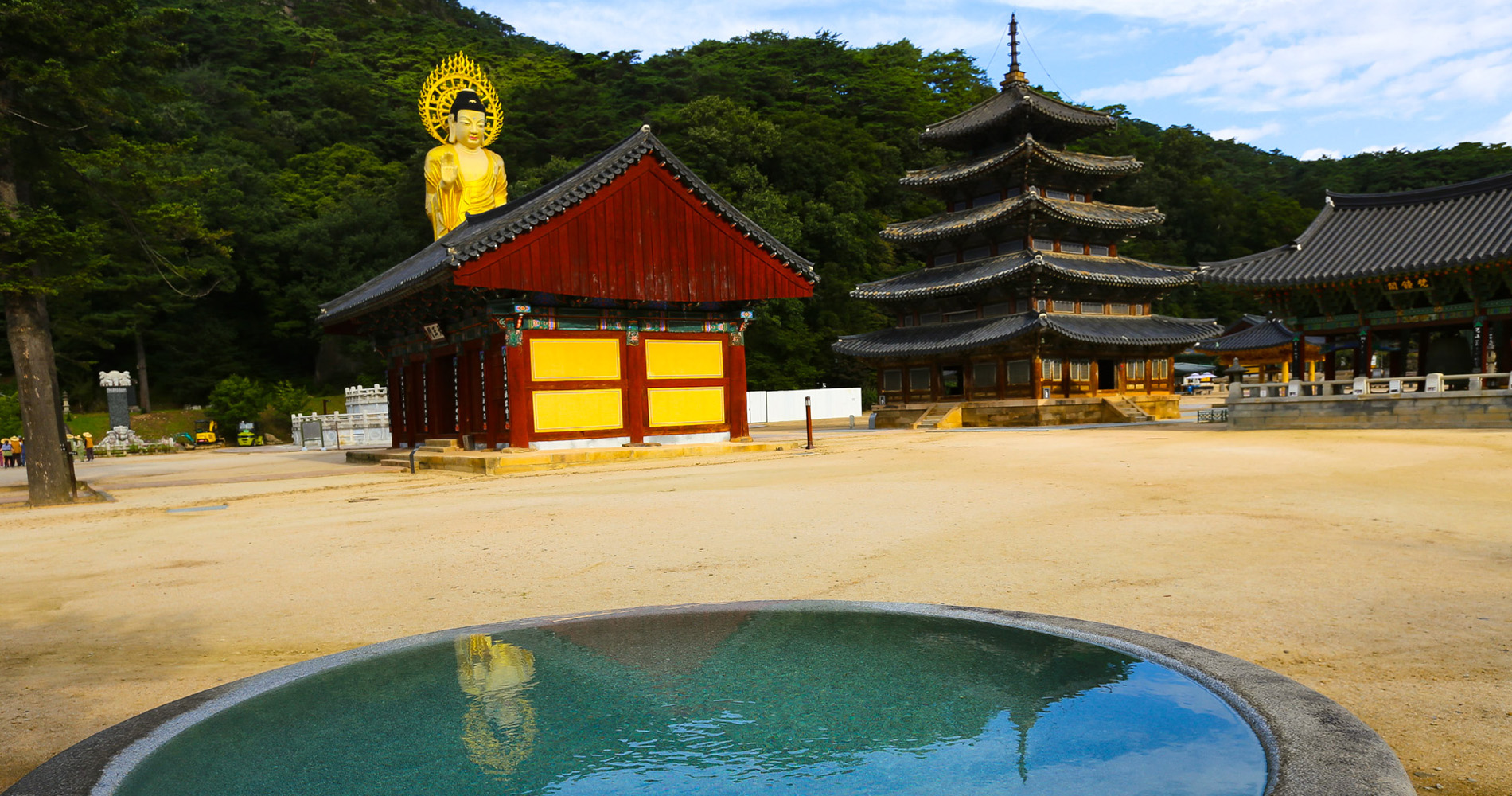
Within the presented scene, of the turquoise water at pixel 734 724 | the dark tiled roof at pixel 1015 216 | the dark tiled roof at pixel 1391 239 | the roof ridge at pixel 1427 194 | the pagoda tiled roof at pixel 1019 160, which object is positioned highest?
the pagoda tiled roof at pixel 1019 160

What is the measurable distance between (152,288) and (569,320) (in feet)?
123

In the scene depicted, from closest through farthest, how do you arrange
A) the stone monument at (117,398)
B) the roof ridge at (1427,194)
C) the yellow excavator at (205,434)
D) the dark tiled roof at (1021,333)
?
the roof ridge at (1427,194) < the dark tiled roof at (1021,333) < the stone monument at (117,398) < the yellow excavator at (205,434)

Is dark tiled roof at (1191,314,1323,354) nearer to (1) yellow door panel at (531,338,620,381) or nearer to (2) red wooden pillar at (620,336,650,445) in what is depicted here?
(2) red wooden pillar at (620,336,650,445)

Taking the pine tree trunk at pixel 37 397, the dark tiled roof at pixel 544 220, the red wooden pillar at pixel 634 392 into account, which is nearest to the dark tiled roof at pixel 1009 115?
the dark tiled roof at pixel 544 220

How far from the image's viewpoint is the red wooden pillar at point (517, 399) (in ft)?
56.8

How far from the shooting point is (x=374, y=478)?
16.7 m

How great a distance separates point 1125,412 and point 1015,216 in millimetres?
8302

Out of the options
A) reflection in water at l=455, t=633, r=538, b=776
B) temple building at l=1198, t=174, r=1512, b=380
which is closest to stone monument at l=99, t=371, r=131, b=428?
reflection in water at l=455, t=633, r=538, b=776

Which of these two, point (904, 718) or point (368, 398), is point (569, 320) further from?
point (368, 398)

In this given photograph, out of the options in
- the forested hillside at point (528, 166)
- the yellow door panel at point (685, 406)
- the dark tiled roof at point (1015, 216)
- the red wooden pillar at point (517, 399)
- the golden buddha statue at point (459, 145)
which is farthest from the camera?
the forested hillside at point (528, 166)

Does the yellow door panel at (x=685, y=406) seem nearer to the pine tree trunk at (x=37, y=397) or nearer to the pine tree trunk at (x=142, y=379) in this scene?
the pine tree trunk at (x=37, y=397)

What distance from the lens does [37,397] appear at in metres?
13.7

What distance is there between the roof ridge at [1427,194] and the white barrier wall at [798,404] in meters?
21.4

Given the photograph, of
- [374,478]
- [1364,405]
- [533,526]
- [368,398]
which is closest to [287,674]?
[533,526]
